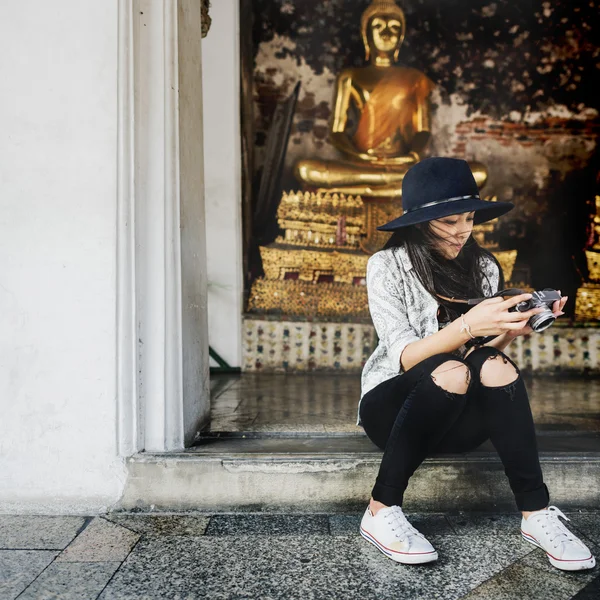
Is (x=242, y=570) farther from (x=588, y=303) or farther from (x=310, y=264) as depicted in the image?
(x=588, y=303)

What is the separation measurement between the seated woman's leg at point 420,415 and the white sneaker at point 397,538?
0.14ft

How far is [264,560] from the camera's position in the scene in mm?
1706

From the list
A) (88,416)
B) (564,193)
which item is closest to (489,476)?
(88,416)

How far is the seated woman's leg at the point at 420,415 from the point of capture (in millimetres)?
1703

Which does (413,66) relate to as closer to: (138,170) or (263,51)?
(263,51)

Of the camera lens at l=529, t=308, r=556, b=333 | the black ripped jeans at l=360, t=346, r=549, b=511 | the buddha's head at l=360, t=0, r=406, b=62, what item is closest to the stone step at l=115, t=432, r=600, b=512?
Result: the black ripped jeans at l=360, t=346, r=549, b=511

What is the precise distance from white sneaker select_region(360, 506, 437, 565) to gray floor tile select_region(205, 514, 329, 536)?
0.75 ft

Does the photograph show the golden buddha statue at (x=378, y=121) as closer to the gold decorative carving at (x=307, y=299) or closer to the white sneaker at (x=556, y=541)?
the gold decorative carving at (x=307, y=299)

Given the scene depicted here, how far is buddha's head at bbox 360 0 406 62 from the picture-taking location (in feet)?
17.2

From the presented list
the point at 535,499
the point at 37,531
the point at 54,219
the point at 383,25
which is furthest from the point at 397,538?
the point at 383,25

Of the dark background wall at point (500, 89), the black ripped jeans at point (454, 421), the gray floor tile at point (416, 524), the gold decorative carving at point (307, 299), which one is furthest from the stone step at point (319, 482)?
the dark background wall at point (500, 89)

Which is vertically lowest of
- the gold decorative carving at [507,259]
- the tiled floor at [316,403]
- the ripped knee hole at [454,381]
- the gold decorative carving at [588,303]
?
the tiled floor at [316,403]

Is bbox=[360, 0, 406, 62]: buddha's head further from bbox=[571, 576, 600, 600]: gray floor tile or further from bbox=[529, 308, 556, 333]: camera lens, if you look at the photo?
bbox=[571, 576, 600, 600]: gray floor tile

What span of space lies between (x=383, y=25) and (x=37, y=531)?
4.81 m
